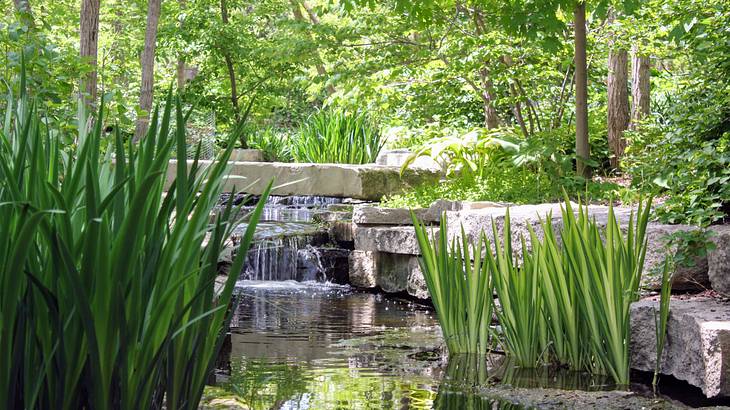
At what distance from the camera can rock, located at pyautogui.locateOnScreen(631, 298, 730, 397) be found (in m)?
3.36

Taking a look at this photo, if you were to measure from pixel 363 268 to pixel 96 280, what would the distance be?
6.48 metres

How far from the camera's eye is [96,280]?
1662mm

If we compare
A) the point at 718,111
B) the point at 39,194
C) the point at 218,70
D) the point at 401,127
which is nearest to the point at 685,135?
the point at 718,111

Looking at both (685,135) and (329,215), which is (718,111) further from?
(329,215)

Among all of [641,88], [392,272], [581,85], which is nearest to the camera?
[581,85]

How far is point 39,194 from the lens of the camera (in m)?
1.75

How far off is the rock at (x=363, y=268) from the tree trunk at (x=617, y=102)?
123 inches

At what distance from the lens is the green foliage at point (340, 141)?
12625mm

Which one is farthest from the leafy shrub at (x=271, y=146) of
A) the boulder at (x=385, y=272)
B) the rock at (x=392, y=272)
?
the rock at (x=392, y=272)

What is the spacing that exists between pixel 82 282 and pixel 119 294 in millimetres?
73

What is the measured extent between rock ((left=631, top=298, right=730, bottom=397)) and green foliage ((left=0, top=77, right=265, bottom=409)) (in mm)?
2209

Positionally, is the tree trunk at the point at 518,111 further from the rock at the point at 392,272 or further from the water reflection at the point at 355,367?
the water reflection at the point at 355,367

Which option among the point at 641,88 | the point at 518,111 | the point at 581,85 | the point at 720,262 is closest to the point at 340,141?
the point at 518,111

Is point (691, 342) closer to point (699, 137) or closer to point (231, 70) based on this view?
point (699, 137)
